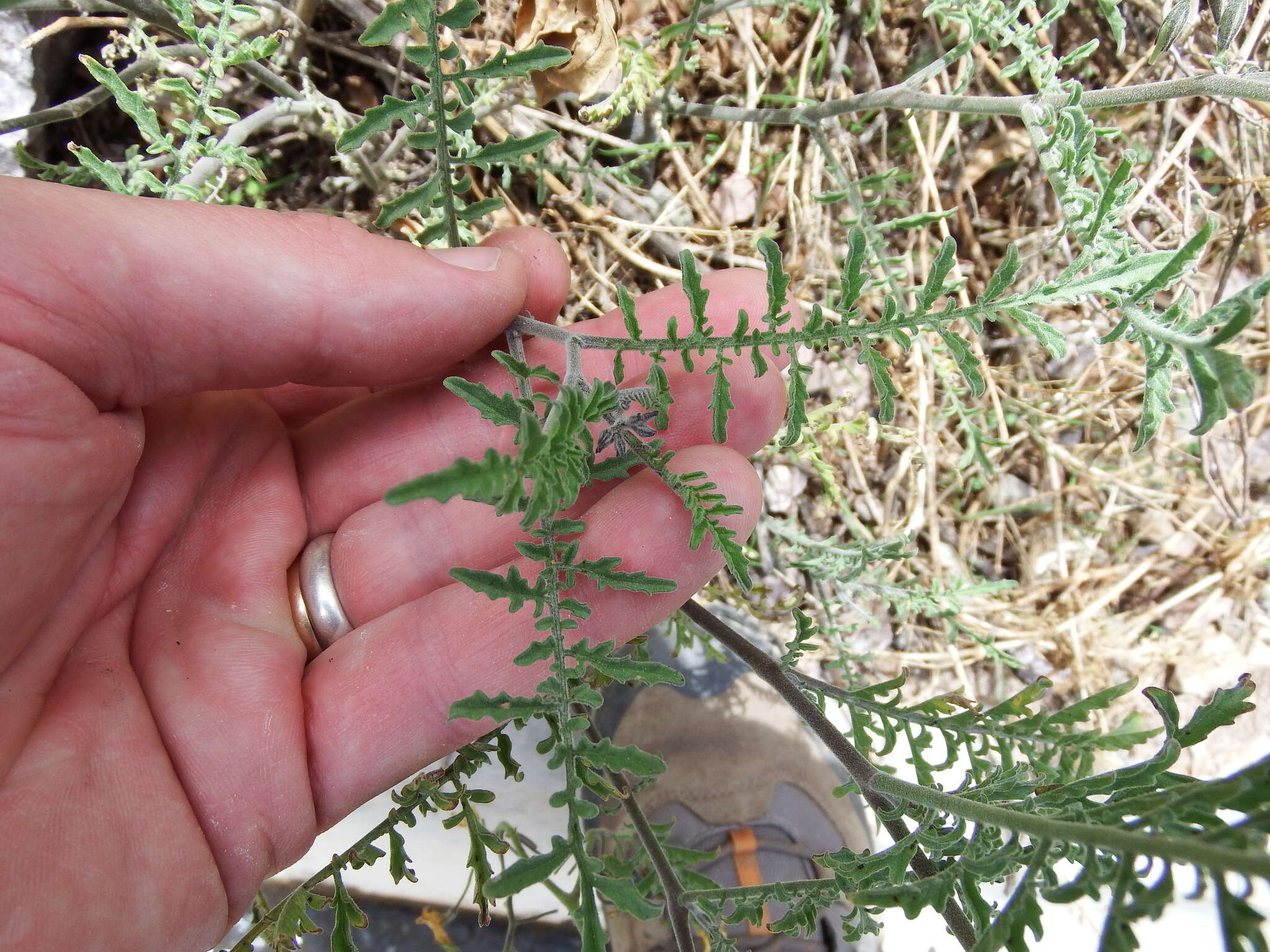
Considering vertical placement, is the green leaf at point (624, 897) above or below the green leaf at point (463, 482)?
below

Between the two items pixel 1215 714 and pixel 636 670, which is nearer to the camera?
pixel 1215 714

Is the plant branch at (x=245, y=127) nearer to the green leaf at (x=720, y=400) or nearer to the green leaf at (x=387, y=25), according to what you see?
the green leaf at (x=387, y=25)

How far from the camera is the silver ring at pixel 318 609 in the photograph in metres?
2.17

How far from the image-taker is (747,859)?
3.15m

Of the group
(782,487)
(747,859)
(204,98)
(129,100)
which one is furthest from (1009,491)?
(129,100)

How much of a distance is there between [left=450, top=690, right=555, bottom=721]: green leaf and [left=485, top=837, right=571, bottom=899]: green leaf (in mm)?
215

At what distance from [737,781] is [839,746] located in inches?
56.8

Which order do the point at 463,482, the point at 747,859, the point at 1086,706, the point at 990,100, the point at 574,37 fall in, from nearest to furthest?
the point at 463,482, the point at 1086,706, the point at 990,100, the point at 574,37, the point at 747,859

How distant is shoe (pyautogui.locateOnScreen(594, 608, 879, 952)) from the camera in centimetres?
319

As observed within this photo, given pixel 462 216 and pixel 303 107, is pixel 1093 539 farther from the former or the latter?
pixel 303 107

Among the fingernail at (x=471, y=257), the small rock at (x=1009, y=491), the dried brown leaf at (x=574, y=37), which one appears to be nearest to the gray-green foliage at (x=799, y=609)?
the fingernail at (x=471, y=257)

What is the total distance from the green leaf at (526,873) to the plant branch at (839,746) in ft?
2.49

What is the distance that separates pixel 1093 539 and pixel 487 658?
114 inches

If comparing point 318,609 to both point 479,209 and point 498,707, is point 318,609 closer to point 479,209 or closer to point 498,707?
point 498,707
